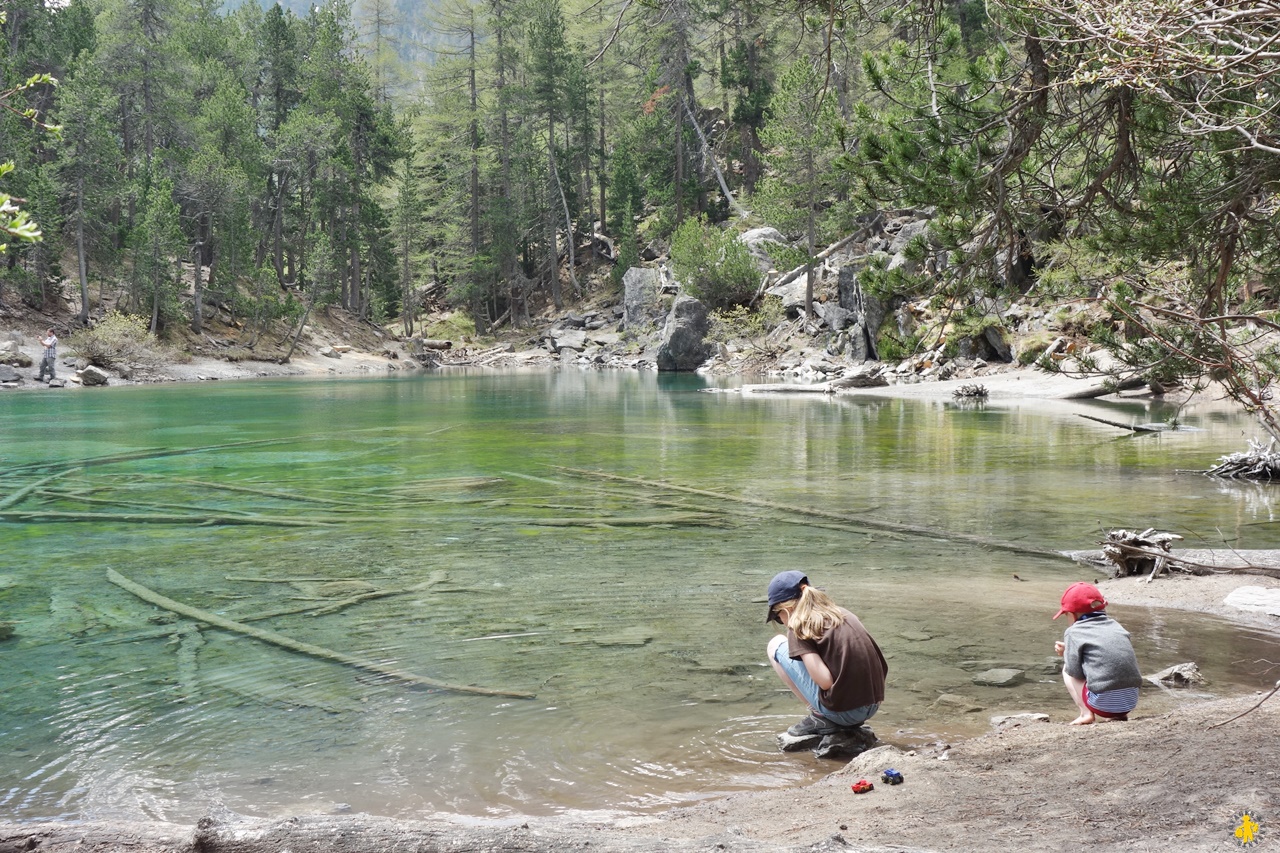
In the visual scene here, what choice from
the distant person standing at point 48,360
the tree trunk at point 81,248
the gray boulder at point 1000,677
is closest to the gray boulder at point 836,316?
the distant person standing at point 48,360

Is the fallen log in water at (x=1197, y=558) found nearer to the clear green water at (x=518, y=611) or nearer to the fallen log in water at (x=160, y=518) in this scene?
the clear green water at (x=518, y=611)

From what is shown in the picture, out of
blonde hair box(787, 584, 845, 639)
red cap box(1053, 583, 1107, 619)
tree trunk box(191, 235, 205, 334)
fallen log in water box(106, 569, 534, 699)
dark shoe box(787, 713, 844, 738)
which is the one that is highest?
tree trunk box(191, 235, 205, 334)

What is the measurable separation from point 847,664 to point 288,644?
438cm

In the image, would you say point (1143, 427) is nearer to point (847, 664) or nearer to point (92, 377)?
point (847, 664)

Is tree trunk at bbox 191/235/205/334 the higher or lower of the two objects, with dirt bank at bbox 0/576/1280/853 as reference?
higher

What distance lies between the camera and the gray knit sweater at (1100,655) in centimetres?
527

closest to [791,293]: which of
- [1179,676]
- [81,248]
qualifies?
[81,248]

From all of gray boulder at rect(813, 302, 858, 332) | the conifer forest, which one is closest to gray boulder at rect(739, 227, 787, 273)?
the conifer forest

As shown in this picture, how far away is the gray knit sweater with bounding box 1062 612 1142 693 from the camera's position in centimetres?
527

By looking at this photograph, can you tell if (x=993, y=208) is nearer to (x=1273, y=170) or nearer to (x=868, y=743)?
(x=1273, y=170)

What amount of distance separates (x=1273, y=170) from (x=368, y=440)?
18315mm

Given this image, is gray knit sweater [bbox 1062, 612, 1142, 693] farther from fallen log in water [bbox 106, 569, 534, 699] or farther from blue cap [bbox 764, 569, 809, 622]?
fallen log in water [bbox 106, 569, 534, 699]

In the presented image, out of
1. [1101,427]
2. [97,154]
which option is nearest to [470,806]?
[1101,427]

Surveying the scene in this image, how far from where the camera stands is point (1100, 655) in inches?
210
